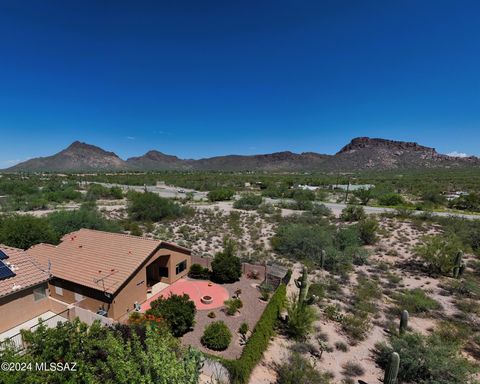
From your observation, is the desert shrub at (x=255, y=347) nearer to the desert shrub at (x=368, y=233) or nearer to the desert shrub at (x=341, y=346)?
the desert shrub at (x=341, y=346)

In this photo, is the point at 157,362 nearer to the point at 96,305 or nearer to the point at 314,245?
the point at 96,305

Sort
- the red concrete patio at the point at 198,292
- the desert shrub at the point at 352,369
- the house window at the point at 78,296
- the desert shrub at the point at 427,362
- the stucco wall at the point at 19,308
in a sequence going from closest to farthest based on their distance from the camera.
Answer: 1. the desert shrub at the point at 427,362
2. the desert shrub at the point at 352,369
3. the stucco wall at the point at 19,308
4. the house window at the point at 78,296
5. the red concrete patio at the point at 198,292

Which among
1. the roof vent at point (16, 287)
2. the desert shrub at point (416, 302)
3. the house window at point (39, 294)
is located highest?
the roof vent at point (16, 287)

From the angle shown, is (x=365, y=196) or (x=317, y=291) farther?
(x=365, y=196)

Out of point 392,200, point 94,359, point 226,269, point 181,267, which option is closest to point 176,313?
point 94,359

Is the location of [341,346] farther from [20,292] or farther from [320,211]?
[320,211]

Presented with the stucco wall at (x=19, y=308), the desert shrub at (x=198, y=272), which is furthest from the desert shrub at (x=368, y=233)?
the stucco wall at (x=19, y=308)
